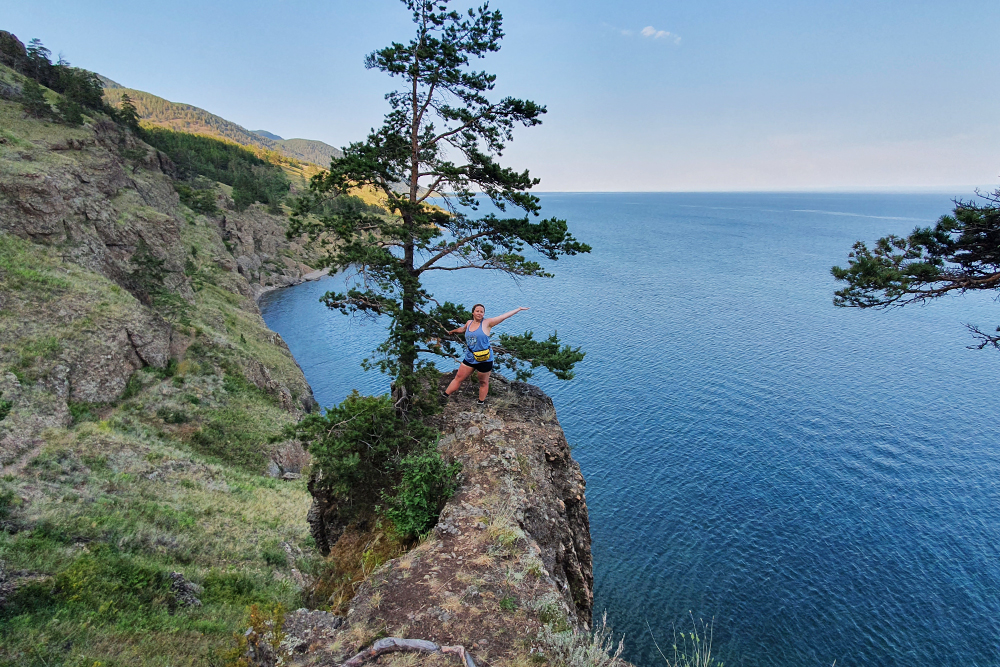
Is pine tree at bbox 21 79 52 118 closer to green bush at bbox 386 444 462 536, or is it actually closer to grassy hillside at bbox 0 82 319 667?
grassy hillside at bbox 0 82 319 667

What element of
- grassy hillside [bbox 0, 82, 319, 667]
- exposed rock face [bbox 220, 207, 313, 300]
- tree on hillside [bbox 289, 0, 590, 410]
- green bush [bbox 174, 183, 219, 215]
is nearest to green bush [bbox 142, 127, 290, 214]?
green bush [bbox 174, 183, 219, 215]

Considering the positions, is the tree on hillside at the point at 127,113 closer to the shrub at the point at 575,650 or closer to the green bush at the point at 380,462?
the green bush at the point at 380,462

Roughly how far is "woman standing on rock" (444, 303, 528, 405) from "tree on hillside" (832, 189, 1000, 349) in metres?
10.3

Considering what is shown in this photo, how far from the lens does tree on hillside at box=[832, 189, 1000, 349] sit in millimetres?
12172

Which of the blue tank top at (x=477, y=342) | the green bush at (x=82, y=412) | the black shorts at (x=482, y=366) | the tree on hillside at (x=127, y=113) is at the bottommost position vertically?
the green bush at (x=82, y=412)

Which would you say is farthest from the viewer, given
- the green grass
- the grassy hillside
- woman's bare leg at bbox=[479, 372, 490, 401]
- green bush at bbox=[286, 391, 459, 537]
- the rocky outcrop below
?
woman's bare leg at bbox=[479, 372, 490, 401]

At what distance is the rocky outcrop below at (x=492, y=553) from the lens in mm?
7668

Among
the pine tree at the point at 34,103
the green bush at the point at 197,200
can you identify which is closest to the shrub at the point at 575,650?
the pine tree at the point at 34,103

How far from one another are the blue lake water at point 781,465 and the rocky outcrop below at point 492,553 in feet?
45.4

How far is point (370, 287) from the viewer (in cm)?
1384

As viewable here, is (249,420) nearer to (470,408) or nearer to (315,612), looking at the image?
(470,408)

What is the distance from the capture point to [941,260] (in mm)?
13000

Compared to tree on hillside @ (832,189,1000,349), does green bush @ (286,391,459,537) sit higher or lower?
lower

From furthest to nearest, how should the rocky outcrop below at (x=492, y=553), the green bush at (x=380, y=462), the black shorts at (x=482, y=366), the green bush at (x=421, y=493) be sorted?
the black shorts at (x=482, y=366) → the green bush at (x=380, y=462) → the green bush at (x=421, y=493) → the rocky outcrop below at (x=492, y=553)
